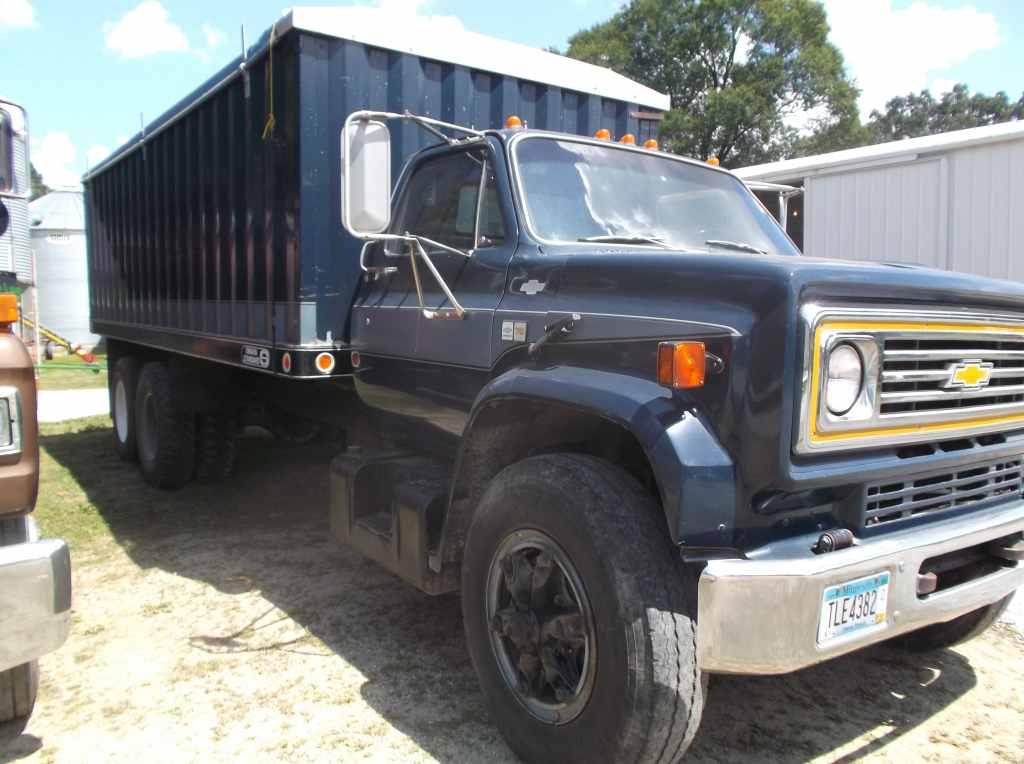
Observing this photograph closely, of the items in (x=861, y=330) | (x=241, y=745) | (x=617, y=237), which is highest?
(x=617, y=237)

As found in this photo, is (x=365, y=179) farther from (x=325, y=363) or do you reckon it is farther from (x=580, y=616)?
(x=580, y=616)

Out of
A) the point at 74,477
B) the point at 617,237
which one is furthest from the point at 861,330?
the point at 74,477

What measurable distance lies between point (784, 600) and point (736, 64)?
35.0 m

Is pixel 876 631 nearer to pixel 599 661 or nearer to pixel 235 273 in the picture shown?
pixel 599 661

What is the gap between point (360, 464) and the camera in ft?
13.2

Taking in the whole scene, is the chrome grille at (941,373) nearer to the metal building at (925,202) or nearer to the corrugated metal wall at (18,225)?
the corrugated metal wall at (18,225)

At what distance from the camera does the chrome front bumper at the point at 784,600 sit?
2.20 metres

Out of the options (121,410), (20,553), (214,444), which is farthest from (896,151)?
(20,553)

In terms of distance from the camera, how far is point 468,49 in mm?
4906

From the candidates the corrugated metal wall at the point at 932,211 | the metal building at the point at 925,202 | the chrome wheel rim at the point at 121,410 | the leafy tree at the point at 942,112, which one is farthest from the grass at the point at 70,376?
the leafy tree at the point at 942,112

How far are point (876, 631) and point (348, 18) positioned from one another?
385 centimetres

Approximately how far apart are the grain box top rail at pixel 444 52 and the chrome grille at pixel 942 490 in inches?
136

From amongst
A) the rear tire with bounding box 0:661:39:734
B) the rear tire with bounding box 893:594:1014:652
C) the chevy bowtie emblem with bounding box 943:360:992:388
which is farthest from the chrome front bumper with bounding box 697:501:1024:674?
the rear tire with bounding box 0:661:39:734

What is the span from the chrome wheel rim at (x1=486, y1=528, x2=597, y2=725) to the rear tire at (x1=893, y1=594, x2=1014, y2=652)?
1796 millimetres
